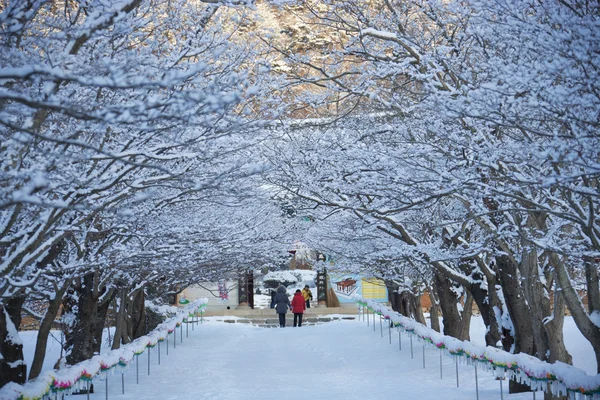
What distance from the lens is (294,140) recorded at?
17.3 metres

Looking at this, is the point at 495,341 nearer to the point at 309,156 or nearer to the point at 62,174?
the point at 309,156

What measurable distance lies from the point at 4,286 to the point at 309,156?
6978 millimetres

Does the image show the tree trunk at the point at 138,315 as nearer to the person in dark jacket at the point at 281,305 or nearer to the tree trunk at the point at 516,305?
the person in dark jacket at the point at 281,305

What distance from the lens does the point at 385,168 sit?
10.3 meters

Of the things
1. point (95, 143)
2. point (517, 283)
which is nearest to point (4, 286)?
point (95, 143)

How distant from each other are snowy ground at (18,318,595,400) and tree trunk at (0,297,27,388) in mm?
2929

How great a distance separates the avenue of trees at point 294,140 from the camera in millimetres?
5617

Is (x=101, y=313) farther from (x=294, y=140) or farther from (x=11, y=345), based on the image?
(x=294, y=140)

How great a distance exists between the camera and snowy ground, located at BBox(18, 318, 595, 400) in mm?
13711

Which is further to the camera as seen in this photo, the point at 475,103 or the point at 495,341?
the point at 495,341

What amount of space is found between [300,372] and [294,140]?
5299 mm

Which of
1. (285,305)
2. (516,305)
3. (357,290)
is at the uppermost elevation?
(516,305)

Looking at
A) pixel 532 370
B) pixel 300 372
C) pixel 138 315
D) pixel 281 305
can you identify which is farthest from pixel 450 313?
pixel 281 305

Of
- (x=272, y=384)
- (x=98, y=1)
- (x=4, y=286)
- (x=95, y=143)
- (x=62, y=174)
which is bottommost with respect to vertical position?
(x=272, y=384)
